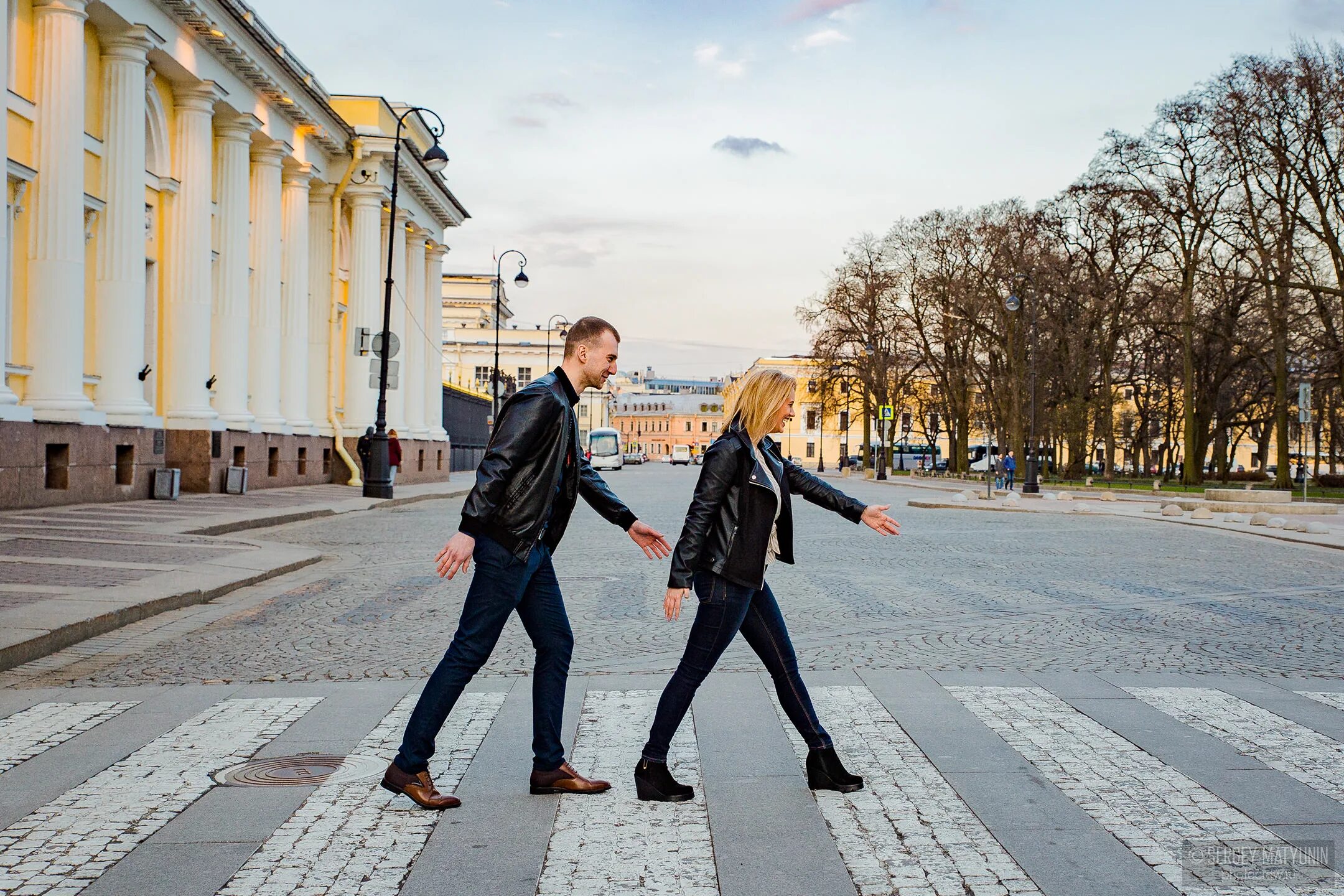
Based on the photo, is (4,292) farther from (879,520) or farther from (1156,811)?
(1156,811)

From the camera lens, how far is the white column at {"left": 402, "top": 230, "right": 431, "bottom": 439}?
4909 centimetres

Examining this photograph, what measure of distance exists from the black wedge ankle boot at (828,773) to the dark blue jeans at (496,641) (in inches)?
40.1

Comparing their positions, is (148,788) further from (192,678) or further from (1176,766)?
(1176,766)

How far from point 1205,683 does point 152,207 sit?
2618 cm

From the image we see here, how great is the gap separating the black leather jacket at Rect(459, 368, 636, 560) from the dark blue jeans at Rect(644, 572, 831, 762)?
0.72 m

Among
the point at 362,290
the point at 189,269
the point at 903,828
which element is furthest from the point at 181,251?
the point at 903,828

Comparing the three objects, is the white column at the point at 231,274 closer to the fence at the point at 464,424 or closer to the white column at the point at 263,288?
the white column at the point at 263,288

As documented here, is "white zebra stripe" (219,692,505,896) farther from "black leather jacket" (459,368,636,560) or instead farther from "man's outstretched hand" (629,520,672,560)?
"man's outstretched hand" (629,520,672,560)

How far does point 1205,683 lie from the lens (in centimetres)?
762

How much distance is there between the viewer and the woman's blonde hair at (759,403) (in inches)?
203

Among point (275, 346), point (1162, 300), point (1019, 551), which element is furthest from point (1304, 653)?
point (1162, 300)

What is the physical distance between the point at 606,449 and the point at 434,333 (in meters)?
38.6

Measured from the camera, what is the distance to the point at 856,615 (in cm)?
1080

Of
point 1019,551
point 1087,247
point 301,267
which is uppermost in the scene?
point 1087,247
